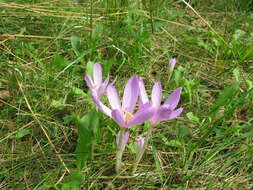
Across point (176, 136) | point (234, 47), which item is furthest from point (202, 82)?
point (176, 136)

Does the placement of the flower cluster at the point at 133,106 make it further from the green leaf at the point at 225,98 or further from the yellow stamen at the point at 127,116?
the green leaf at the point at 225,98

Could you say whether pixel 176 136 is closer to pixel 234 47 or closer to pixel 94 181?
pixel 94 181

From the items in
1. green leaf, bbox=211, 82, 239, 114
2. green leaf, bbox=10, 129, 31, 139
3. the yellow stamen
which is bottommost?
green leaf, bbox=10, 129, 31, 139

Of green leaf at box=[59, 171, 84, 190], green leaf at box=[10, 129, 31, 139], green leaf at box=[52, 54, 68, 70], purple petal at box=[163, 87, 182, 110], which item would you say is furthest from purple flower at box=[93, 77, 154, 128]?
green leaf at box=[52, 54, 68, 70]

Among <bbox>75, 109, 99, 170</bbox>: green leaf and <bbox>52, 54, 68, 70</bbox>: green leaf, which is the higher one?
<bbox>52, 54, 68, 70</bbox>: green leaf

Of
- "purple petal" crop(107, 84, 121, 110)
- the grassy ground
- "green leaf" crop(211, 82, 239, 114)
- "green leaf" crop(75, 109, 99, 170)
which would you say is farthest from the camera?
"green leaf" crop(211, 82, 239, 114)

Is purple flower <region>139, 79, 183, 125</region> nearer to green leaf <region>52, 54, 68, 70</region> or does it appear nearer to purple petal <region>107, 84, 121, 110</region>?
purple petal <region>107, 84, 121, 110</region>

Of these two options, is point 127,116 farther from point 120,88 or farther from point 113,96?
point 120,88

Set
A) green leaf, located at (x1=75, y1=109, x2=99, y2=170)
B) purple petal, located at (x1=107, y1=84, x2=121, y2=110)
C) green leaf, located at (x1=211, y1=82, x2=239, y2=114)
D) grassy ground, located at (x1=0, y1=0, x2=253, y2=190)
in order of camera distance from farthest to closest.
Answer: green leaf, located at (x1=211, y1=82, x2=239, y2=114) → grassy ground, located at (x1=0, y1=0, x2=253, y2=190) → green leaf, located at (x1=75, y1=109, x2=99, y2=170) → purple petal, located at (x1=107, y1=84, x2=121, y2=110)
